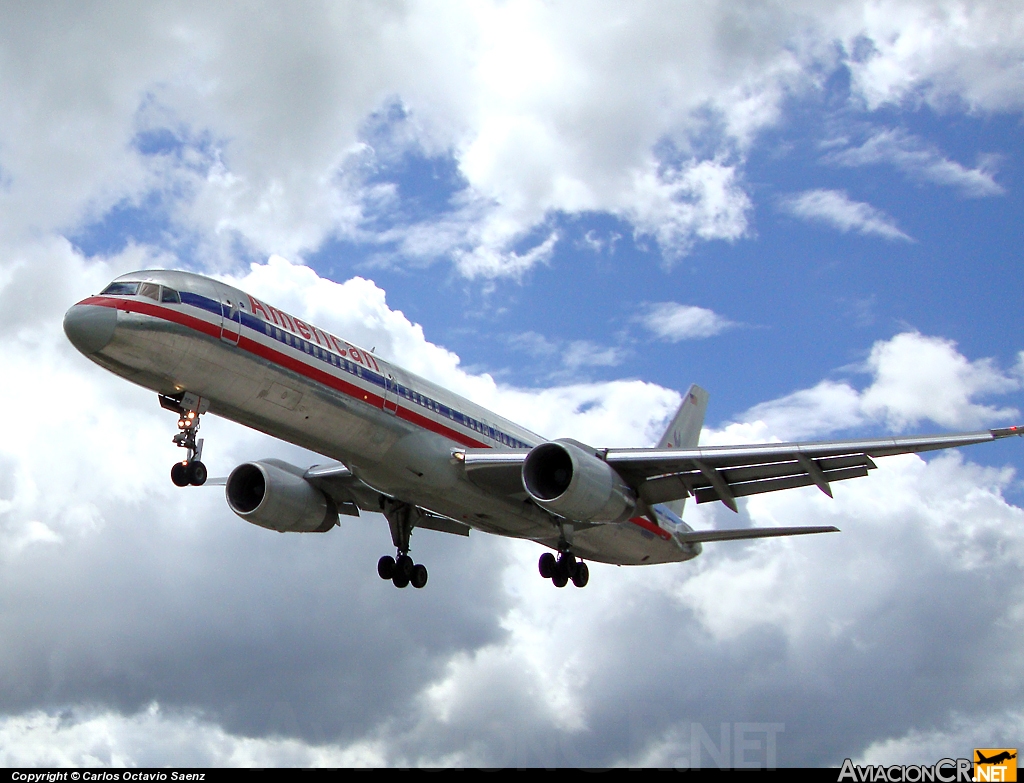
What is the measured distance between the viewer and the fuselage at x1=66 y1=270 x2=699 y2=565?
2195 cm

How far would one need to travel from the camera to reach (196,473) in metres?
23.2

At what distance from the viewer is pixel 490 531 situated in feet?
102

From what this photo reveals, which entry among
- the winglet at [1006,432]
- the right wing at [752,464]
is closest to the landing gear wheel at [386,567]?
the right wing at [752,464]

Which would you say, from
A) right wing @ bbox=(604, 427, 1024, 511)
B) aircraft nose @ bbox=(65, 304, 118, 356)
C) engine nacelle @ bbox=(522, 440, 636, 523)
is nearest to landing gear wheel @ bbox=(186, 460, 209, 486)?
aircraft nose @ bbox=(65, 304, 118, 356)

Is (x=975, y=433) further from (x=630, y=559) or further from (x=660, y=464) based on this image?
(x=630, y=559)

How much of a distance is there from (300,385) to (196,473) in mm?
2946

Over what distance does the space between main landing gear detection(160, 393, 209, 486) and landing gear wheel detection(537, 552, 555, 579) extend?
39.1 feet

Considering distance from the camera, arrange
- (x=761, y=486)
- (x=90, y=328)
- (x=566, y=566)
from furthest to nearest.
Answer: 1. (x=566, y=566)
2. (x=761, y=486)
3. (x=90, y=328)

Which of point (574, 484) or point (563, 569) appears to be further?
point (563, 569)

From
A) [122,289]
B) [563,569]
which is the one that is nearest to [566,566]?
[563,569]

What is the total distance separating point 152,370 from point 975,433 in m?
18.0

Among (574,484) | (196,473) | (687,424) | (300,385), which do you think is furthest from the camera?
(687,424)

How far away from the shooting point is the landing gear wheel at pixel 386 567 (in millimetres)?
32875

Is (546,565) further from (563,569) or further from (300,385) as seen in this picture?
(300,385)
